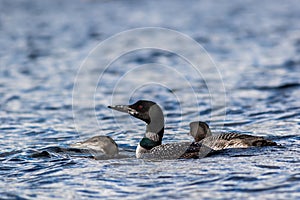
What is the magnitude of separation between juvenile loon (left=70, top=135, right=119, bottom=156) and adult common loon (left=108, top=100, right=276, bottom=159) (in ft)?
1.25

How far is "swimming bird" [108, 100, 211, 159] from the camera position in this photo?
9.95 m

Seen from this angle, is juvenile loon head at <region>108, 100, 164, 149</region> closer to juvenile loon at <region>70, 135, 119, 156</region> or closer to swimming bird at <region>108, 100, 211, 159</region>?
swimming bird at <region>108, 100, 211, 159</region>

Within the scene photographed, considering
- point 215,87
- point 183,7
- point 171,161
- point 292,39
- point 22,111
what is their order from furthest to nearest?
point 183,7 → point 292,39 → point 215,87 → point 22,111 → point 171,161

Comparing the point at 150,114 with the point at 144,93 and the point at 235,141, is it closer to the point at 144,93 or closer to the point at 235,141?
the point at 235,141

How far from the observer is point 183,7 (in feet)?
93.6

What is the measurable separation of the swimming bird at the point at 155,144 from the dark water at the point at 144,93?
0.22 m

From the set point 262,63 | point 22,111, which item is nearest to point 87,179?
point 22,111

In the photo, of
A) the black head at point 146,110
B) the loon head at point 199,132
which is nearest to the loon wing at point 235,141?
the loon head at point 199,132

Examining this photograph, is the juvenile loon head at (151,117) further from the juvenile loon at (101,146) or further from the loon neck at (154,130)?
the juvenile loon at (101,146)

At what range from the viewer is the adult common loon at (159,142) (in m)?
9.97

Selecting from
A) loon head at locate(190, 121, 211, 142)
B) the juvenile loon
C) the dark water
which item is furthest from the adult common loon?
the juvenile loon

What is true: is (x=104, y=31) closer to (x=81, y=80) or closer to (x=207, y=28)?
(x=207, y=28)

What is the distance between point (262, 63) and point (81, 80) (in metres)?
4.99

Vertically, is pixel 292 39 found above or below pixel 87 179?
above
